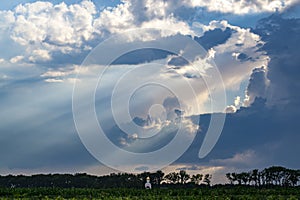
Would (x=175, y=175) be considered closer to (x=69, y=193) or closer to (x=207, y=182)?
(x=207, y=182)

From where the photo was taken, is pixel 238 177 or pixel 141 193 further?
pixel 238 177

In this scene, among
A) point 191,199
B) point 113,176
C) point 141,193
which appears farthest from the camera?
point 113,176

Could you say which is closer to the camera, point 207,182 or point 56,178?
point 207,182

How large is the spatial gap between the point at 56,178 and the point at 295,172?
45138mm

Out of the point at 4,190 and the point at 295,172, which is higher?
the point at 295,172

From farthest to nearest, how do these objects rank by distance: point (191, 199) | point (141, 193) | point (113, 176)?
1. point (113, 176)
2. point (141, 193)
3. point (191, 199)

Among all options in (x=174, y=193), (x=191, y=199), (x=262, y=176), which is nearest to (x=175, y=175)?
(x=262, y=176)

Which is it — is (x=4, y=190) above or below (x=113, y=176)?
below

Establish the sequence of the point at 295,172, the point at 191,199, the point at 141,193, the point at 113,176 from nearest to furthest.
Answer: the point at 191,199 < the point at 141,193 < the point at 295,172 < the point at 113,176

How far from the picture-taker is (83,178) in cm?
9788

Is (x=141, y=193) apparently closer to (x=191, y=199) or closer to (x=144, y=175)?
(x=191, y=199)

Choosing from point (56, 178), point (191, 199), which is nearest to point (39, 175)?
point (56, 178)

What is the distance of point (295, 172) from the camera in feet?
299

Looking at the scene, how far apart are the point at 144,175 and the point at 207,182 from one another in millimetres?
11567
